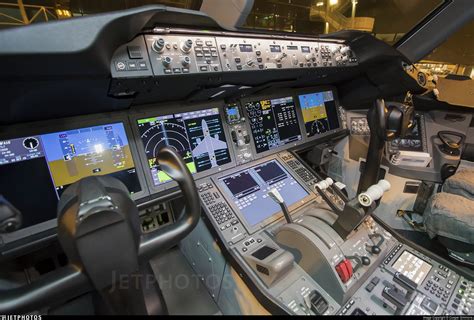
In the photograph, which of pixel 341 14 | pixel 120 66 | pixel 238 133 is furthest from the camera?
pixel 341 14

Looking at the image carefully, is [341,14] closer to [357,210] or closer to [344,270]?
[357,210]

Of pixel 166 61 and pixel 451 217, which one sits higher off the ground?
pixel 166 61

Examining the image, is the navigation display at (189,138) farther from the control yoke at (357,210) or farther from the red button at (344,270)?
the red button at (344,270)

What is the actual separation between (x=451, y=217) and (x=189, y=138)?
1726 mm

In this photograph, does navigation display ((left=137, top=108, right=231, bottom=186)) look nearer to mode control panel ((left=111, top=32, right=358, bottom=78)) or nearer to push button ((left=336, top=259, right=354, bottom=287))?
mode control panel ((left=111, top=32, right=358, bottom=78))

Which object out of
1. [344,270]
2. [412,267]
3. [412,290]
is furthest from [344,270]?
[412,267]

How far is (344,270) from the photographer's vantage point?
1.08 metres

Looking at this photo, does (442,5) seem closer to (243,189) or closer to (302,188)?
(302,188)

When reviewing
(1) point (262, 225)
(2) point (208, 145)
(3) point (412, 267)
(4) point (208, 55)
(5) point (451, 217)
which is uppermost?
(4) point (208, 55)

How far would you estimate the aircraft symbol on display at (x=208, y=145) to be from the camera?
1.53 m

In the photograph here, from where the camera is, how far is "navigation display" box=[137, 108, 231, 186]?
1371 mm

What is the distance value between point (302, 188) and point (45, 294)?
1.49 metres

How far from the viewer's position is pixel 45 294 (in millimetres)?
470

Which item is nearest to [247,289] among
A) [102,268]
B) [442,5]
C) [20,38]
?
[102,268]
